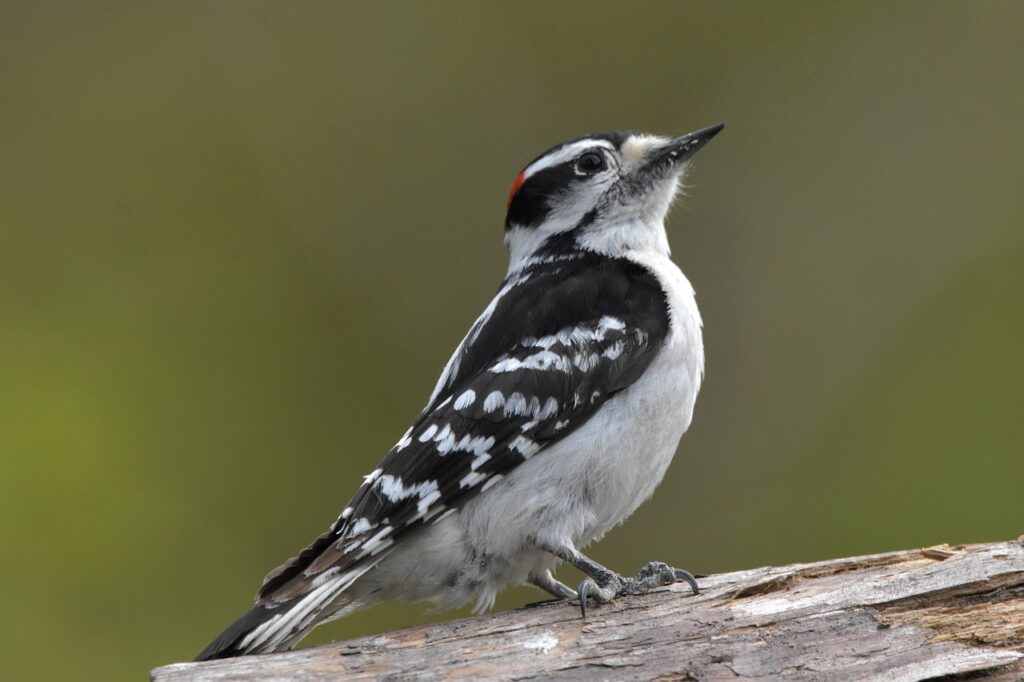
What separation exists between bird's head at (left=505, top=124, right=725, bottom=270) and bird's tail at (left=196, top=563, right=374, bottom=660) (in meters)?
1.86

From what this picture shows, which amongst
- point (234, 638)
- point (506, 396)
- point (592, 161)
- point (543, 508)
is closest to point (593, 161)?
point (592, 161)

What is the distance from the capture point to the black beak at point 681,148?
5410mm

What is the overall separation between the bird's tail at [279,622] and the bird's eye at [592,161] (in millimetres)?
2090

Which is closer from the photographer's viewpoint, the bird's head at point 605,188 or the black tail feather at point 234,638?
the black tail feather at point 234,638

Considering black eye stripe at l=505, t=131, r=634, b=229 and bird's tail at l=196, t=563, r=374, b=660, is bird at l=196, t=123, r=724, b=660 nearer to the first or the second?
bird's tail at l=196, t=563, r=374, b=660

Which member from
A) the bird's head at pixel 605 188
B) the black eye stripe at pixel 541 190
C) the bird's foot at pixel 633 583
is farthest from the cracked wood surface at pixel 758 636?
the black eye stripe at pixel 541 190

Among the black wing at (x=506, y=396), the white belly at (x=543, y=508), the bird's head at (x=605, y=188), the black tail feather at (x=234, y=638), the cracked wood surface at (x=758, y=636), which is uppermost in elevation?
the bird's head at (x=605, y=188)

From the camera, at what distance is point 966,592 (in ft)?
13.1

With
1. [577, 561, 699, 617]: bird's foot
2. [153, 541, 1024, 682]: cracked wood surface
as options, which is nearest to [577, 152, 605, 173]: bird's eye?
[577, 561, 699, 617]: bird's foot

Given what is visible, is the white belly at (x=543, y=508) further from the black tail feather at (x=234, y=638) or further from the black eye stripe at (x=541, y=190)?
the black eye stripe at (x=541, y=190)

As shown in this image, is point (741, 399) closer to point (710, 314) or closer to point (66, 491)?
point (710, 314)

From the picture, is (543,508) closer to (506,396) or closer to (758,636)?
(506,396)

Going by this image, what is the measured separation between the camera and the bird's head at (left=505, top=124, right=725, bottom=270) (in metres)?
5.36

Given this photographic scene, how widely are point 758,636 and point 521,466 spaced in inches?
40.8
